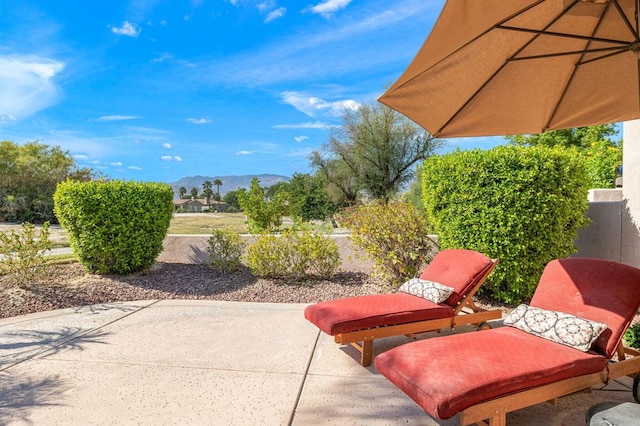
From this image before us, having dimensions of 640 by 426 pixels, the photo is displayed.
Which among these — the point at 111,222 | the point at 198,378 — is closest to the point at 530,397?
the point at 198,378

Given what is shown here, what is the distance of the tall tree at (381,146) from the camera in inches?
789

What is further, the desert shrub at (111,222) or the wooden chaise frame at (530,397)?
the desert shrub at (111,222)

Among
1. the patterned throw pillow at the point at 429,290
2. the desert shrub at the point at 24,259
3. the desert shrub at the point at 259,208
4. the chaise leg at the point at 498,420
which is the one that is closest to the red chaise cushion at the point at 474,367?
the chaise leg at the point at 498,420

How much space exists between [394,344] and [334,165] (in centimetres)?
1945

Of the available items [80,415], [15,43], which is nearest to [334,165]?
[15,43]

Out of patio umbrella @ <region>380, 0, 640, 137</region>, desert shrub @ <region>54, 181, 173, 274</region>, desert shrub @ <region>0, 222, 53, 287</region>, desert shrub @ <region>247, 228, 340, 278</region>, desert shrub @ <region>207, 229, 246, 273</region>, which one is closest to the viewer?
patio umbrella @ <region>380, 0, 640, 137</region>

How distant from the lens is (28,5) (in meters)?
8.80

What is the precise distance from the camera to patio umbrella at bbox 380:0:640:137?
103 inches

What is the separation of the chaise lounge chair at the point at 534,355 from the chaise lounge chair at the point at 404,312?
665mm

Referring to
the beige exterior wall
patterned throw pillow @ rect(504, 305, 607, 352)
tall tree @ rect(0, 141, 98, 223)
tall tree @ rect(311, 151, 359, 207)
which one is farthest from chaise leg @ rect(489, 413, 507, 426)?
tall tree @ rect(0, 141, 98, 223)

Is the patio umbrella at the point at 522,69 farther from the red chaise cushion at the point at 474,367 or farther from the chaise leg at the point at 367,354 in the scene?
the chaise leg at the point at 367,354

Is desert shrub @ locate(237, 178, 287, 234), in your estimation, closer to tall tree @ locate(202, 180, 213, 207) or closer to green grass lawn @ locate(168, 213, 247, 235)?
green grass lawn @ locate(168, 213, 247, 235)

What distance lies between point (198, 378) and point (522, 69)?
3763 millimetres

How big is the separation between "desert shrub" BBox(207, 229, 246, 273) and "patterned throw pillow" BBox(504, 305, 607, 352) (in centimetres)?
505
